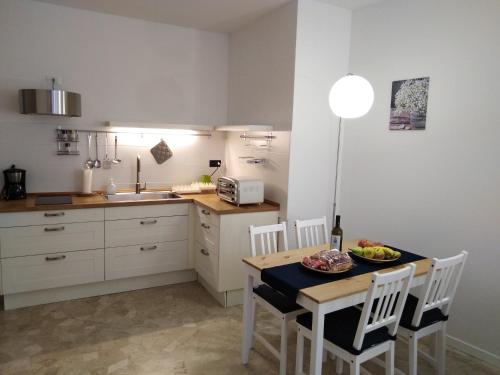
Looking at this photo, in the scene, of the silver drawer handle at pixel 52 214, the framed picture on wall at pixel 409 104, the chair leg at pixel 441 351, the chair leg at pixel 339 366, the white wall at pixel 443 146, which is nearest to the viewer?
the chair leg at pixel 441 351

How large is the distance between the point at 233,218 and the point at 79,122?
1.79 meters

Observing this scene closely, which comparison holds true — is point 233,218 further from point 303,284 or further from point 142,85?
point 142,85

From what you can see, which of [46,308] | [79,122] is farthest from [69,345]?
[79,122]

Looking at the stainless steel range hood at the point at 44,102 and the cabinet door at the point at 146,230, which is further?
the cabinet door at the point at 146,230

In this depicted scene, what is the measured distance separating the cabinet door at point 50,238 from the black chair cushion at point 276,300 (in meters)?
1.57

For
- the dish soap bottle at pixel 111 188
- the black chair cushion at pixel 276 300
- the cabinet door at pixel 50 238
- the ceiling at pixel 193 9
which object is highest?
the ceiling at pixel 193 9

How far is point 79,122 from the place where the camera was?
3.54 m

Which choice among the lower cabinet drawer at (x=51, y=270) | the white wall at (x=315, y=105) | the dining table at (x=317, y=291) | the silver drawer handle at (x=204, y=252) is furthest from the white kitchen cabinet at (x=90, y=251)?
the dining table at (x=317, y=291)

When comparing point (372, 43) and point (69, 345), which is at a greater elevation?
point (372, 43)

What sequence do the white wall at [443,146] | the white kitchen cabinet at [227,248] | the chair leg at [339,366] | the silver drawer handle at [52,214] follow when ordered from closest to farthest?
the chair leg at [339,366] < the white wall at [443,146] < the silver drawer handle at [52,214] < the white kitchen cabinet at [227,248]

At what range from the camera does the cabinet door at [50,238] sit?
288cm

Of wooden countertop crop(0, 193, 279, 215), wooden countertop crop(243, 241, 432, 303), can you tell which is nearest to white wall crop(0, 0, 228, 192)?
wooden countertop crop(0, 193, 279, 215)

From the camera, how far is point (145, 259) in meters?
3.37

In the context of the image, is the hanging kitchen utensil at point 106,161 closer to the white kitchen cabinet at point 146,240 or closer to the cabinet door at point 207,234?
the white kitchen cabinet at point 146,240
